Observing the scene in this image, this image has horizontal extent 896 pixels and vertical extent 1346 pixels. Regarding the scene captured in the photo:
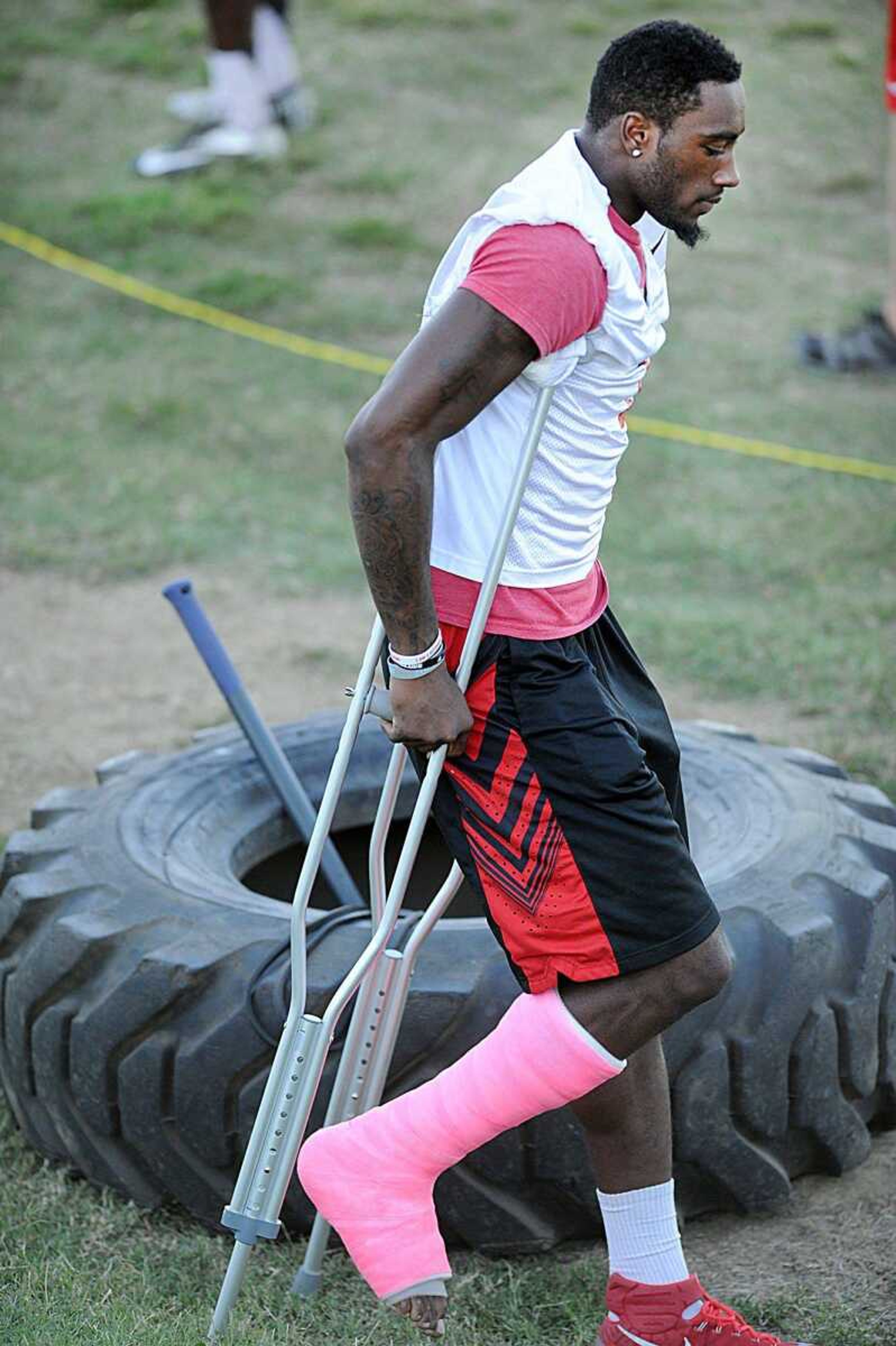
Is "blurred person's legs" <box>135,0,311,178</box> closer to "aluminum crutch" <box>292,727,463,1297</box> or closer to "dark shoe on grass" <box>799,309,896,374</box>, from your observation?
"dark shoe on grass" <box>799,309,896,374</box>

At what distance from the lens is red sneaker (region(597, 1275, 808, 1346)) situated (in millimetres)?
2955

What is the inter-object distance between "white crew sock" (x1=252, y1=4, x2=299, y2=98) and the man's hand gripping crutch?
9.63 m

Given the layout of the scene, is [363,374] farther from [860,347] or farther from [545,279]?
[545,279]

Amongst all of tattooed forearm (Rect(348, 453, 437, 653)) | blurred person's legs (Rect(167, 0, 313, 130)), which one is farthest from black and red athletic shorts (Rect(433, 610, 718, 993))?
blurred person's legs (Rect(167, 0, 313, 130))

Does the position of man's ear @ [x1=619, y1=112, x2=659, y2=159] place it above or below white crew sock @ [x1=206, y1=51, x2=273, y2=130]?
above

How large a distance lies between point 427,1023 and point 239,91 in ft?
31.2

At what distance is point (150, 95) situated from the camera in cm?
1334

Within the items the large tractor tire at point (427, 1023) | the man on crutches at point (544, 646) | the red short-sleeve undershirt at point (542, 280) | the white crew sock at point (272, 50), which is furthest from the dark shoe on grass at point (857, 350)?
the red short-sleeve undershirt at point (542, 280)

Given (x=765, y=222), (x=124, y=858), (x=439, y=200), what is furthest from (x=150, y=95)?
(x=124, y=858)

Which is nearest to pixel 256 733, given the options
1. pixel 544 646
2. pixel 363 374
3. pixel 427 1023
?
pixel 427 1023

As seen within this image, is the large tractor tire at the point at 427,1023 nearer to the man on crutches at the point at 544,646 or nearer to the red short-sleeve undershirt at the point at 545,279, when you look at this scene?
the man on crutches at the point at 544,646

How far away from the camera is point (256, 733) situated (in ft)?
13.6

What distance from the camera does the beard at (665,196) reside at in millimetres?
2672

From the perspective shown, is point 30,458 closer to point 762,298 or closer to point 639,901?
point 762,298
